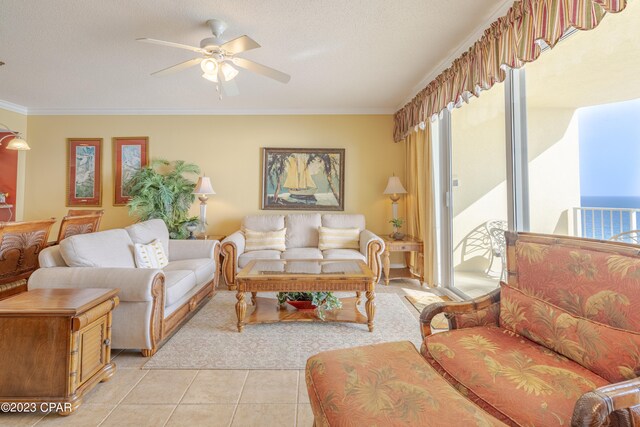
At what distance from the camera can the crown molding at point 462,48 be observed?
224 centimetres

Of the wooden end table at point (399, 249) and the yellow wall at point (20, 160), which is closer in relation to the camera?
the wooden end table at point (399, 249)

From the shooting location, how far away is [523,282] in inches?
62.0

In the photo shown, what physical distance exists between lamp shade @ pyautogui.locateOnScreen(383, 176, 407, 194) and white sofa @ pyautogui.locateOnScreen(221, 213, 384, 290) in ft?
1.87

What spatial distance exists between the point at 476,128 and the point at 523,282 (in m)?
2.39

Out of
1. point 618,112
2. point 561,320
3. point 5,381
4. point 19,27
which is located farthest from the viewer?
point 19,27

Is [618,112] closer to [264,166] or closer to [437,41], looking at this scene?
[437,41]

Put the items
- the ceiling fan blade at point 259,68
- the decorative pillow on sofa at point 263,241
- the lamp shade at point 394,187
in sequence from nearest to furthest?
the ceiling fan blade at point 259,68, the decorative pillow on sofa at point 263,241, the lamp shade at point 394,187

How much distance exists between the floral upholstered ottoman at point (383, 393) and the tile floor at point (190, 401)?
0.55 meters

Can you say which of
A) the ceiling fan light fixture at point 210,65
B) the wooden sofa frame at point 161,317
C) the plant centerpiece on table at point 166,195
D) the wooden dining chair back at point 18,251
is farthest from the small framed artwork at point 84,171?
the ceiling fan light fixture at point 210,65

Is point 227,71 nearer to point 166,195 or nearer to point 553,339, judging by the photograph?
point 166,195

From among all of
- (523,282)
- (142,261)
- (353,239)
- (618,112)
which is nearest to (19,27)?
(142,261)

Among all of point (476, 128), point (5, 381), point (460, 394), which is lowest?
point (5, 381)

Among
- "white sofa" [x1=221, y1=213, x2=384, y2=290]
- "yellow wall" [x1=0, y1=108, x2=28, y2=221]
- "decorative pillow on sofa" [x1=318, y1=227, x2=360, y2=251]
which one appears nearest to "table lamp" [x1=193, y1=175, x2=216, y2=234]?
"white sofa" [x1=221, y1=213, x2=384, y2=290]

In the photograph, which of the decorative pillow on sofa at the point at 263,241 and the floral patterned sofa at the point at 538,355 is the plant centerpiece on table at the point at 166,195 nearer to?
the decorative pillow on sofa at the point at 263,241
